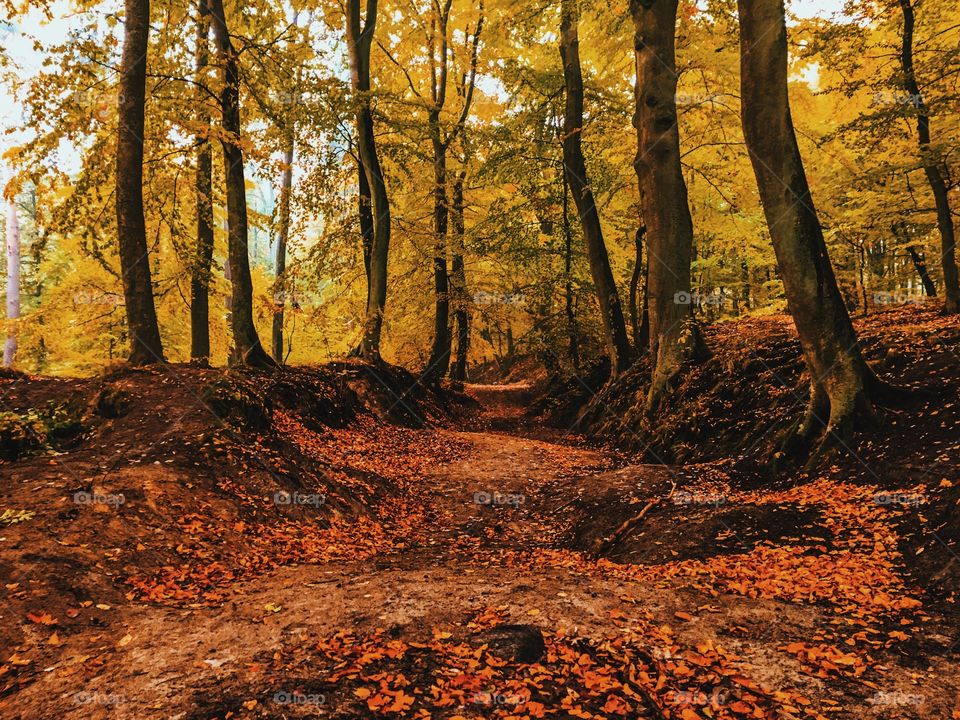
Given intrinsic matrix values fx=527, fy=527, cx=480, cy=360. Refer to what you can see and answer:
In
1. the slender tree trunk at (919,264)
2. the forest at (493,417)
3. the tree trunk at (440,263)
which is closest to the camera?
the forest at (493,417)

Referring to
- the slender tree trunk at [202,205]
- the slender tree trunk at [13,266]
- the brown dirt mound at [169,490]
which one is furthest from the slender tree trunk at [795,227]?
the slender tree trunk at [13,266]

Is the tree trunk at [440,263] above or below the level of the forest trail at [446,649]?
above

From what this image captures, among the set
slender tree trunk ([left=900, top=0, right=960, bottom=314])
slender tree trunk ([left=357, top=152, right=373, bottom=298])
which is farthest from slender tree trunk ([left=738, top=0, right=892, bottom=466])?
slender tree trunk ([left=357, top=152, right=373, bottom=298])

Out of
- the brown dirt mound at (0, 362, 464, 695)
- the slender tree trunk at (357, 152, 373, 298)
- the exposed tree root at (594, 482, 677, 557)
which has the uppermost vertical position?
the slender tree trunk at (357, 152, 373, 298)

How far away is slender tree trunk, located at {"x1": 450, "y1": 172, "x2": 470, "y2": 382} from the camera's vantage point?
19125 mm

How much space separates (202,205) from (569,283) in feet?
36.3

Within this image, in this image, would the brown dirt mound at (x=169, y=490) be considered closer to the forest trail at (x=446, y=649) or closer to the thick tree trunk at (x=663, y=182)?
the forest trail at (x=446, y=649)

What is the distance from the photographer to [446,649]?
3635mm

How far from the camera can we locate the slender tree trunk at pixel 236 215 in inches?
415

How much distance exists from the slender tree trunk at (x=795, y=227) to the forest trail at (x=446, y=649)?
3698 mm

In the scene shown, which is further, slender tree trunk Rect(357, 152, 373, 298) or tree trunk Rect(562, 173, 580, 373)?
tree trunk Rect(562, 173, 580, 373)

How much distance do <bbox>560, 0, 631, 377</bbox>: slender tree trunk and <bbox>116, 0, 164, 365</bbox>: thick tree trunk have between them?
9816 mm

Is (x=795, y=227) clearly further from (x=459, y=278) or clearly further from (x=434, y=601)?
(x=459, y=278)

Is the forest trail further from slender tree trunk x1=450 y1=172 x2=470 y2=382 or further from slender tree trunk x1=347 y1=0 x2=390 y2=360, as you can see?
slender tree trunk x1=450 y1=172 x2=470 y2=382
